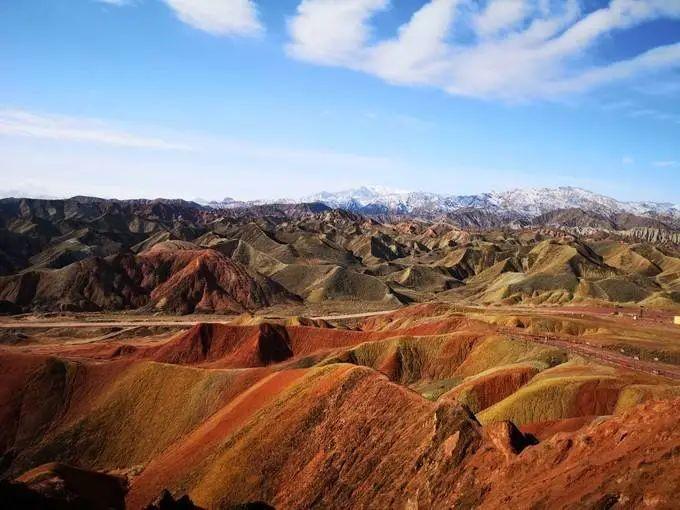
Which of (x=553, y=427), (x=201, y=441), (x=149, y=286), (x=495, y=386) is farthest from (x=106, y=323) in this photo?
(x=553, y=427)

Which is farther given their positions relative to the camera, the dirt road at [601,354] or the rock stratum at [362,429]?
the dirt road at [601,354]

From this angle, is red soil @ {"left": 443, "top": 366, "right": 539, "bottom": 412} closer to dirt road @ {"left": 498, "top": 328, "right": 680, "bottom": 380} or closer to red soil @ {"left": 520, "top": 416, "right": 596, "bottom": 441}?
dirt road @ {"left": 498, "top": 328, "right": 680, "bottom": 380}

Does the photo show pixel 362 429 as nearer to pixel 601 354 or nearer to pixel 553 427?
pixel 553 427

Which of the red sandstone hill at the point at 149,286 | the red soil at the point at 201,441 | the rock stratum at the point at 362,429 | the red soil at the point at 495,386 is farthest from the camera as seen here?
the red sandstone hill at the point at 149,286

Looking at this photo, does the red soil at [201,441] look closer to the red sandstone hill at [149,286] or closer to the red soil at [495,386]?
the red soil at [495,386]

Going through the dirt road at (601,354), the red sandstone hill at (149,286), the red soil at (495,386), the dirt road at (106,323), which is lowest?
the dirt road at (106,323)

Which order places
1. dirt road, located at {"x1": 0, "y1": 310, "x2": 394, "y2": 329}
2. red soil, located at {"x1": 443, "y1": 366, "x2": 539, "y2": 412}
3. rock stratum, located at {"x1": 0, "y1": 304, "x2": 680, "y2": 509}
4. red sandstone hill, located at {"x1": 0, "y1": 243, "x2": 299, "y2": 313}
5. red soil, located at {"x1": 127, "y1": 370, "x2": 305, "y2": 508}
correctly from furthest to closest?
red sandstone hill, located at {"x1": 0, "y1": 243, "x2": 299, "y2": 313} → dirt road, located at {"x1": 0, "y1": 310, "x2": 394, "y2": 329} → red soil, located at {"x1": 443, "y1": 366, "x2": 539, "y2": 412} → red soil, located at {"x1": 127, "y1": 370, "x2": 305, "y2": 508} → rock stratum, located at {"x1": 0, "y1": 304, "x2": 680, "y2": 509}

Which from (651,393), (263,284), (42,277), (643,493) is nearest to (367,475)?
(643,493)

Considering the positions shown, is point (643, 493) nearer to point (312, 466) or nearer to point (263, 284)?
point (312, 466)

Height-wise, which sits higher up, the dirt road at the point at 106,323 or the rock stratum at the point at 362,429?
the rock stratum at the point at 362,429

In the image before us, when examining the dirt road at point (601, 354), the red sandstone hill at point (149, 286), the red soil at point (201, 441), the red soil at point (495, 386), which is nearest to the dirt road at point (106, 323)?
the red sandstone hill at point (149, 286)

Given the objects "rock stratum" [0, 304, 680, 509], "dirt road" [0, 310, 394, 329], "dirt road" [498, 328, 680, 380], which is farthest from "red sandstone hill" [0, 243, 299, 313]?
"dirt road" [498, 328, 680, 380]
